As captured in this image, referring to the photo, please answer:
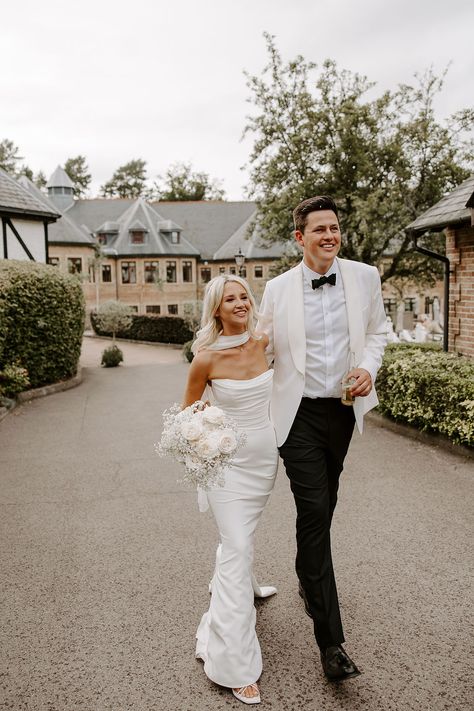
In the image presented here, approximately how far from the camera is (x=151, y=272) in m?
47.6

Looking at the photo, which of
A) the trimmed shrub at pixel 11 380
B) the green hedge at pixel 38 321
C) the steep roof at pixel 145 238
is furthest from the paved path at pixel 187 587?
the steep roof at pixel 145 238

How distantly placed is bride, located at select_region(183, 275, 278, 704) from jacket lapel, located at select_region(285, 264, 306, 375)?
18 cm

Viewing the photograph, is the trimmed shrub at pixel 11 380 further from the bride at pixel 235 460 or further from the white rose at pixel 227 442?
the white rose at pixel 227 442

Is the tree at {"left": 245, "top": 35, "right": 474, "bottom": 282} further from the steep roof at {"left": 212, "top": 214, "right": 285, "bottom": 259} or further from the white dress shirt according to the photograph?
the steep roof at {"left": 212, "top": 214, "right": 285, "bottom": 259}

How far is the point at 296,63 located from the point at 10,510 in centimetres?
1812

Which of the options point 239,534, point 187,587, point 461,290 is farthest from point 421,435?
point 239,534

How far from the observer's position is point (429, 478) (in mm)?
6758

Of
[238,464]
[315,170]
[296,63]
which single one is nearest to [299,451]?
[238,464]

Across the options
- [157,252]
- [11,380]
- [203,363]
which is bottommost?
[11,380]

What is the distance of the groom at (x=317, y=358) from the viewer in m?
3.26

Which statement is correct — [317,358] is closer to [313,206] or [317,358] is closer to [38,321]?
[313,206]

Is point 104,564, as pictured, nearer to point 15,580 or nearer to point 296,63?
point 15,580

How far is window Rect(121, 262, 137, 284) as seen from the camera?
156 ft

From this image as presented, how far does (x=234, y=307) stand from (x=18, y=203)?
1742cm
